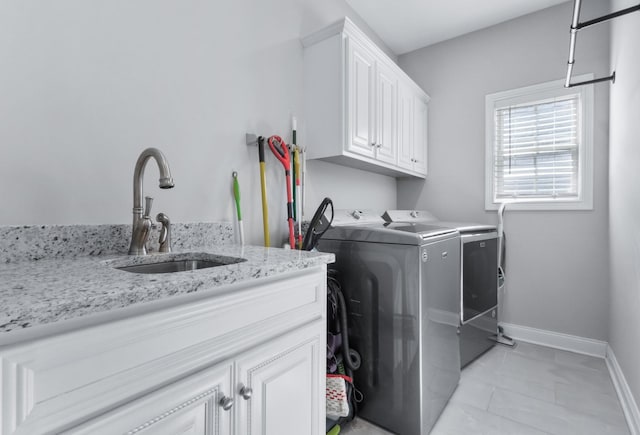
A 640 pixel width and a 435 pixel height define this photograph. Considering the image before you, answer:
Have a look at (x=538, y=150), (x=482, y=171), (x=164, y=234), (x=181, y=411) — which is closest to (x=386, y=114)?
(x=482, y=171)

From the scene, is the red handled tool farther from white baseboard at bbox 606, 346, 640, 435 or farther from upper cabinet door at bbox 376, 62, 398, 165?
white baseboard at bbox 606, 346, 640, 435

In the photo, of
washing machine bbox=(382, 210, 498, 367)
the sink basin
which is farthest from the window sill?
the sink basin

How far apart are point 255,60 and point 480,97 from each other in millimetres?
2271

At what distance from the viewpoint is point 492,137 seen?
2.95m

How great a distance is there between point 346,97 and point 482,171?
1724 mm

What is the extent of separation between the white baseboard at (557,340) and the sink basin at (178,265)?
9.07 feet

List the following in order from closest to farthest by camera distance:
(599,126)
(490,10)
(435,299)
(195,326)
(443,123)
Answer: (195,326), (435,299), (599,126), (490,10), (443,123)

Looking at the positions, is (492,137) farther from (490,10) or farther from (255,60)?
(255,60)

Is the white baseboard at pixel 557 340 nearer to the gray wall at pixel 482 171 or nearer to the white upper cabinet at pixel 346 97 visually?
the gray wall at pixel 482 171

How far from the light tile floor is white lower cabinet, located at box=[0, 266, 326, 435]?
89 centimetres

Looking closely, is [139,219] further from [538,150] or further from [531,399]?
[538,150]

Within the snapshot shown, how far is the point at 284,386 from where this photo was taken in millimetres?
978

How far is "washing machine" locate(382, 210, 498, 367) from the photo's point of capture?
210 cm

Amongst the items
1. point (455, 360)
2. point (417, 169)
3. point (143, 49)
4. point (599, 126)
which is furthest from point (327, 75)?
point (599, 126)
